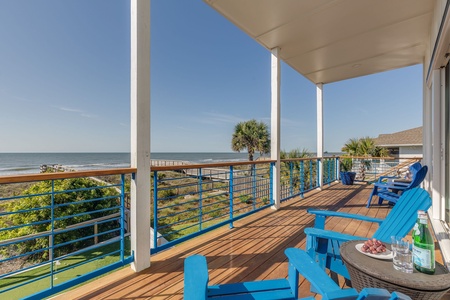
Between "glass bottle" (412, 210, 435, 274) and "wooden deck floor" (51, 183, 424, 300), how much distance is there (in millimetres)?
845

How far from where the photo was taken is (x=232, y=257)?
83.0 inches

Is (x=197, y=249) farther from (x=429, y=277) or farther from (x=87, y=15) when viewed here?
(x=87, y=15)

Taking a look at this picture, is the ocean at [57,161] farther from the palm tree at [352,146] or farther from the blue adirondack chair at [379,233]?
the blue adirondack chair at [379,233]

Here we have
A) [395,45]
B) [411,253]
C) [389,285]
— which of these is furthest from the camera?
[395,45]

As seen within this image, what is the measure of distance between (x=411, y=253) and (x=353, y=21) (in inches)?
119

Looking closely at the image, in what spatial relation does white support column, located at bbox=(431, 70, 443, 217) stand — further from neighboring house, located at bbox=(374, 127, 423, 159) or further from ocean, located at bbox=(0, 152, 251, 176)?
ocean, located at bbox=(0, 152, 251, 176)

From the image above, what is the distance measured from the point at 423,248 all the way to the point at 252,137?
1475 centimetres

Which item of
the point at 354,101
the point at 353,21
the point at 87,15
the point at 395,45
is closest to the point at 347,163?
the point at 395,45

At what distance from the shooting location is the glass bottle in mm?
918

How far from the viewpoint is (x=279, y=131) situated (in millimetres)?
3834

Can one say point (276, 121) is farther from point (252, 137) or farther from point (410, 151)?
point (410, 151)

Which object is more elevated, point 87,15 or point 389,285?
point 87,15

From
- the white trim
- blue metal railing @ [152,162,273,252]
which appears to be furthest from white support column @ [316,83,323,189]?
the white trim

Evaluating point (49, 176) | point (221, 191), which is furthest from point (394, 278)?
point (221, 191)
